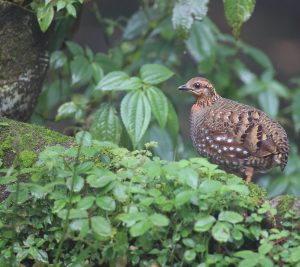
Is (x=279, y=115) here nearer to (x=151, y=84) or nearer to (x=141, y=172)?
(x=151, y=84)

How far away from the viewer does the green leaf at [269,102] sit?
7121 mm

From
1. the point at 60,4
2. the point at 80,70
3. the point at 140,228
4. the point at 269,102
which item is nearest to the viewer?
the point at 140,228

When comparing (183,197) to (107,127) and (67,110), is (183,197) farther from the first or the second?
(67,110)

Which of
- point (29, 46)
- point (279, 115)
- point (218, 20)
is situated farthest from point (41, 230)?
point (218, 20)

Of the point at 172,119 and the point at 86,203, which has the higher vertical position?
the point at 86,203

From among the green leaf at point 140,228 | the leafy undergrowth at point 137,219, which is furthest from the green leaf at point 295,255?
the green leaf at point 140,228

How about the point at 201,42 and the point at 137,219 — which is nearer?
the point at 137,219

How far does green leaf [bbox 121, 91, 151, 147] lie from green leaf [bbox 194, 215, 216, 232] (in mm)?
1157

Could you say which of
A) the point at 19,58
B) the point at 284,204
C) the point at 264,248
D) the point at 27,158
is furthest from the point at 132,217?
the point at 19,58

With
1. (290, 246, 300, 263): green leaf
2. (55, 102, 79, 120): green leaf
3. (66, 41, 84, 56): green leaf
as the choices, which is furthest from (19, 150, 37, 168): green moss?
(290, 246, 300, 263): green leaf

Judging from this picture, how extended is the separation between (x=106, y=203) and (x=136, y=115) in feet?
3.91

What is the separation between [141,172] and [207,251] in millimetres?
520

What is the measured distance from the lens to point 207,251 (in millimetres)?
3855

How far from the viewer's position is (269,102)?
7195 mm
